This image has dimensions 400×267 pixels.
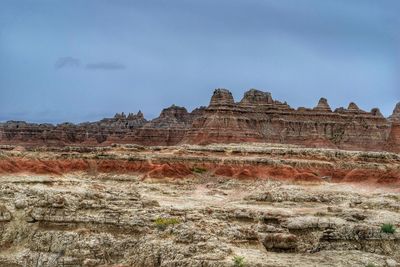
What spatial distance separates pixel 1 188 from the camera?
35094mm

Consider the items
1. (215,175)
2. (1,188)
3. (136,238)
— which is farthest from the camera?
(215,175)

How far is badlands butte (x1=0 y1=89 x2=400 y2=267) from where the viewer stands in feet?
86.9

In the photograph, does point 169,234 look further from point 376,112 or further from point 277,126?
point 376,112

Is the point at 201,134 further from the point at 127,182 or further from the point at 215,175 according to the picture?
the point at 127,182

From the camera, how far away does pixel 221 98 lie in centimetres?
9912

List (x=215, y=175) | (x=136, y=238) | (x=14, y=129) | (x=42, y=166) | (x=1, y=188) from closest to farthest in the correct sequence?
(x=136, y=238), (x=1, y=188), (x=42, y=166), (x=215, y=175), (x=14, y=129)

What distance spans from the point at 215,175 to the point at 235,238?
3753 cm

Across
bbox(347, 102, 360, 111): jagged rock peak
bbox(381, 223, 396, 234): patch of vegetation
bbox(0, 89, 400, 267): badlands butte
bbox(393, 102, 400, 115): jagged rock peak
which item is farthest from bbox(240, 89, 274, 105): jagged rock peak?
bbox(381, 223, 396, 234): patch of vegetation

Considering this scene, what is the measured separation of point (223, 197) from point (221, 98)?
5052 cm

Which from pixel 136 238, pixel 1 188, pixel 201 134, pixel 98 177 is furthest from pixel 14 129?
pixel 136 238

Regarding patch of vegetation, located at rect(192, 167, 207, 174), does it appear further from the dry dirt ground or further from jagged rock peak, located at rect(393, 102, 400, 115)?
jagged rock peak, located at rect(393, 102, 400, 115)

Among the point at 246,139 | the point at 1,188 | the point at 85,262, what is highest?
the point at 246,139

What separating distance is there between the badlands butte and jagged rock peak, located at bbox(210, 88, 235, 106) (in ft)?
0.79

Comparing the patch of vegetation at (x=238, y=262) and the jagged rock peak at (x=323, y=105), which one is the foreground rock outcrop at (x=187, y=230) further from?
the jagged rock peak at (x=323, y=105)
